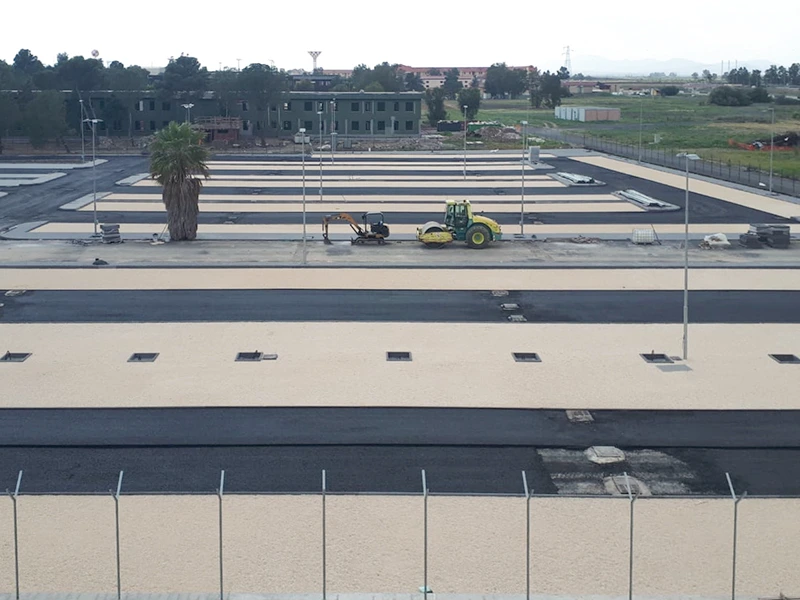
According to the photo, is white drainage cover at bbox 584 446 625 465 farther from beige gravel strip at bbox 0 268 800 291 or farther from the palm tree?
the palm tree

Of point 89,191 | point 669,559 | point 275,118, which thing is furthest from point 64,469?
point 275,118

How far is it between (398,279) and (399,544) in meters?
25.9

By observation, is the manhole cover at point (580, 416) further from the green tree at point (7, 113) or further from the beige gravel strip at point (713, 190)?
the green tree at point (7, 113)

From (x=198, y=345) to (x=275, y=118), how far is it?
108790 millimetres

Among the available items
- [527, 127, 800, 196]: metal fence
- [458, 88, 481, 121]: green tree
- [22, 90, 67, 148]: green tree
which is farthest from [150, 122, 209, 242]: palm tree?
[458, 88, 481, 121]: green tree

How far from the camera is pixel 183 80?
13512 cm

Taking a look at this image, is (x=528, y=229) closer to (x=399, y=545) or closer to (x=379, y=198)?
(x=379, y=198)

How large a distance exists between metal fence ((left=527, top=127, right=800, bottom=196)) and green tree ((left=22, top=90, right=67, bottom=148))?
61045 millimetres

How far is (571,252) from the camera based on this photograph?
50.7 meters

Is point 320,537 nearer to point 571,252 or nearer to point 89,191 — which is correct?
point 571,252

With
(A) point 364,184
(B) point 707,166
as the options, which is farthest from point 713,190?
(A) point 364,184

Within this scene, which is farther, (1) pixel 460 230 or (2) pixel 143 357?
(1) pixel 460 230

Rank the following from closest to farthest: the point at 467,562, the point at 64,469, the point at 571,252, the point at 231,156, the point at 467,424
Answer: the point at 467,562 → the point at 64,469 → the point at 467,424 → the point at 571,252 → the point at 231,156

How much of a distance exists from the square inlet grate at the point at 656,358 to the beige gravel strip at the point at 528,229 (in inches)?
981
